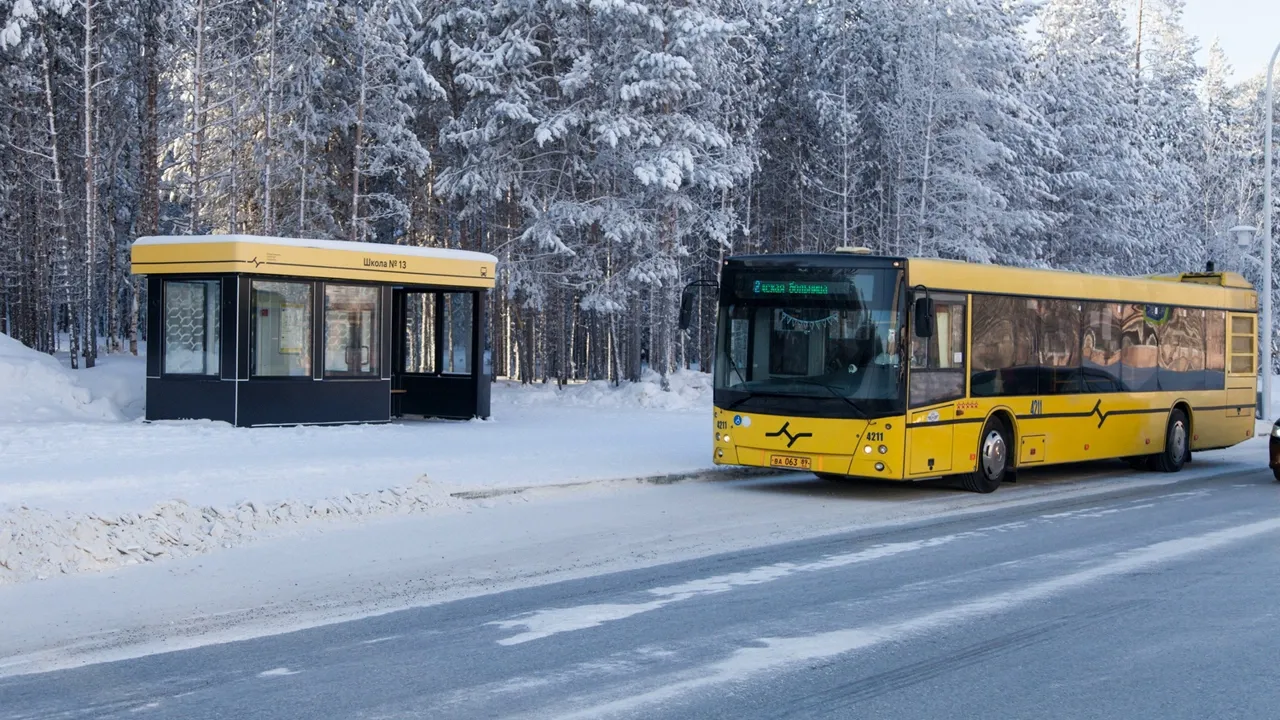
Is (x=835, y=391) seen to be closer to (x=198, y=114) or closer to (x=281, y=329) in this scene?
(x=281, y=329)

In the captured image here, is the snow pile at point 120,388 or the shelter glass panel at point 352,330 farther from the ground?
the shelter glass panel at point 352,330

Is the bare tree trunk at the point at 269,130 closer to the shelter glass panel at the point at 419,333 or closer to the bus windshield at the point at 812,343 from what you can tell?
the shelter glass panel at the point at 419,333

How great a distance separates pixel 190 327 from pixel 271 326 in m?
1.30

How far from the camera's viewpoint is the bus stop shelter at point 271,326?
21391mm

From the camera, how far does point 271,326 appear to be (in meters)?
21.8

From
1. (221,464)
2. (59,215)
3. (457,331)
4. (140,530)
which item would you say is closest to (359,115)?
(59,215)

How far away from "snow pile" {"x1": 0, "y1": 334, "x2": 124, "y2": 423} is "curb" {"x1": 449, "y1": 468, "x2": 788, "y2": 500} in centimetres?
1114

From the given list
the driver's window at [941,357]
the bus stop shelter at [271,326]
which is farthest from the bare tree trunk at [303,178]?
the driver's window at [941,357]

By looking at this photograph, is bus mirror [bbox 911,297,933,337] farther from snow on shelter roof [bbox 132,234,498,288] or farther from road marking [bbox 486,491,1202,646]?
snow on shelter roof [bbox 132,234,498,288]

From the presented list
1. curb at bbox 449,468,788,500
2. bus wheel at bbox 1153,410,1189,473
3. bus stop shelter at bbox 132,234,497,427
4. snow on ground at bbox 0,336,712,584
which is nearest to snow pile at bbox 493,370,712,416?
snow on ground at bbox 0,336,712,584

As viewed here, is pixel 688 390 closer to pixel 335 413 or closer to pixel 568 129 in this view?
pixel 568 129

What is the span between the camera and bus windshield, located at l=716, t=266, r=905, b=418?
614 inches

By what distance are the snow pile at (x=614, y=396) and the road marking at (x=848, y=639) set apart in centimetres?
1867

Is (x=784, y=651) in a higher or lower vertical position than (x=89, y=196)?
lower
